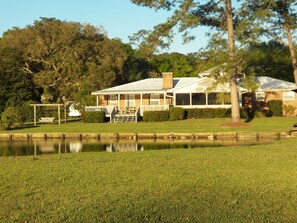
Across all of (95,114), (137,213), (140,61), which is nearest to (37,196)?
(137,213)

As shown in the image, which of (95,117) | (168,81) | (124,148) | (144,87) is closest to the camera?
(124,148)

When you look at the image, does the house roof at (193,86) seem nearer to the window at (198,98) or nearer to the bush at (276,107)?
the window at (198,98)

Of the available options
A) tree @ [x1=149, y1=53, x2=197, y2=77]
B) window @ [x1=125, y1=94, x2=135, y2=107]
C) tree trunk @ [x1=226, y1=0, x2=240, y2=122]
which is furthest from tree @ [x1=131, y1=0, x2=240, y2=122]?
tree @ [x1=149, y1=53, x2=197, y2=77]

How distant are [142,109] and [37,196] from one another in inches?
1366

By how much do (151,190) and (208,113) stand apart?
32.3 meters

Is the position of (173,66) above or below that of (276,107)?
above

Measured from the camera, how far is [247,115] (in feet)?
133

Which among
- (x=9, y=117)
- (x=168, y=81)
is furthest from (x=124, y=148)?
(x=168, y=81)

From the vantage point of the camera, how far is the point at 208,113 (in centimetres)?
4062

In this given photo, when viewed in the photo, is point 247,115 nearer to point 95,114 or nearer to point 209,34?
point 209,34

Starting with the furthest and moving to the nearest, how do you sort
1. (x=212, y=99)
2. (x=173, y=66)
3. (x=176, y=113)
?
(x=173, y=66) → (x=212, y=99) → (x=176, y=113)

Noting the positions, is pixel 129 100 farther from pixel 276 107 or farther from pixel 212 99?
pixel 276 107

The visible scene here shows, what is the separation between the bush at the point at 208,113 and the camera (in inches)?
1598

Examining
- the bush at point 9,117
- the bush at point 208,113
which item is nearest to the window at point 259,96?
the bush at point 208,113
